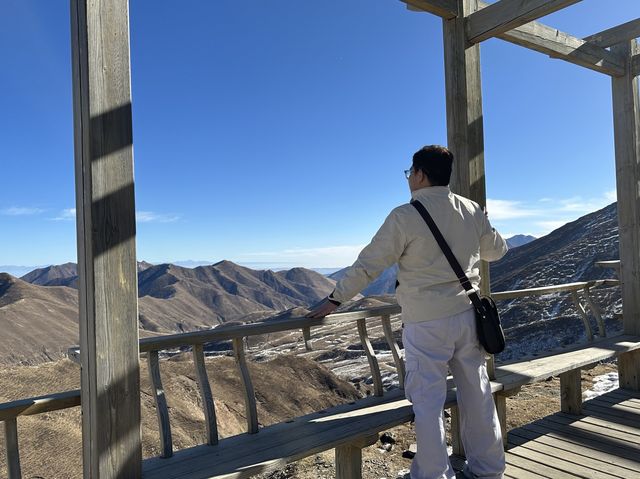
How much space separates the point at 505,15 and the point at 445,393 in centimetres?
223

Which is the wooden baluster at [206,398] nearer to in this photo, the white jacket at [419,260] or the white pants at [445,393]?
the white jacket at [419,260]

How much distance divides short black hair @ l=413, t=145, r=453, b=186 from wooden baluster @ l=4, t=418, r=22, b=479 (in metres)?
1.89

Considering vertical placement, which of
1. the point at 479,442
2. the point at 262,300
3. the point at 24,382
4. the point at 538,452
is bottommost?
the point at 262,300

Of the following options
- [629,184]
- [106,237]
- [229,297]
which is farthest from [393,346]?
[229,297]

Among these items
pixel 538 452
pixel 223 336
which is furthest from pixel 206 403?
pixel 538 452

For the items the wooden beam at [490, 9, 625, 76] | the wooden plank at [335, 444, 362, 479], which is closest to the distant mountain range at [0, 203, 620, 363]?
the wooden plank at [335, 444, 362, 479]

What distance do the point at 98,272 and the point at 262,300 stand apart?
106373 mm

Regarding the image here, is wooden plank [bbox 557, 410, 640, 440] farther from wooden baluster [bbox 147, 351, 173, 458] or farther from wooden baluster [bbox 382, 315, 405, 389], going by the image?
wooden baluster [bbox 147, 351, 173, 458]

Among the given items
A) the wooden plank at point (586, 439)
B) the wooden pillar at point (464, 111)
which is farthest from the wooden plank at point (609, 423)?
the wooden pillar at point (464, 111)

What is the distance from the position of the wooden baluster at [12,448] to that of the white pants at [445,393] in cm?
152

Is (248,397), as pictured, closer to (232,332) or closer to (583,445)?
(232,332)

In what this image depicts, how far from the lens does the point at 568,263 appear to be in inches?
1105

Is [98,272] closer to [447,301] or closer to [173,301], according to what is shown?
[447,301]

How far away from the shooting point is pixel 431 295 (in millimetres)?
1994
